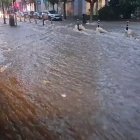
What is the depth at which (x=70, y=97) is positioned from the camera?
34.2ft

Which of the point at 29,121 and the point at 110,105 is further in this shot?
the point at 110,105

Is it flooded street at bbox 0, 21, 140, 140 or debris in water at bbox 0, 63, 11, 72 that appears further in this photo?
debris in water at bbox 0, 63, 11, 72

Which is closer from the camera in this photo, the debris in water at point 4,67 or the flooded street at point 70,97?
the flooded street at point 70,97

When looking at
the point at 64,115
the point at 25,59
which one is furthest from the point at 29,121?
the point at 25,59

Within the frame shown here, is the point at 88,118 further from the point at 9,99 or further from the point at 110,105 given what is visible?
the point at 9,99

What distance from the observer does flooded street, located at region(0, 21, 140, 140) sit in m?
7.86

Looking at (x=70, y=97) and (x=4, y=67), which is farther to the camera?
(x=4, y=67)

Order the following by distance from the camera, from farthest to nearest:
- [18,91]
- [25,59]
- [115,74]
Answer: [25,59] < [115,74] < [18,91]

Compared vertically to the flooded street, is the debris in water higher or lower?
lower

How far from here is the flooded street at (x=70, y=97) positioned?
7.86 m

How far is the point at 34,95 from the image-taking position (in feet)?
35.7

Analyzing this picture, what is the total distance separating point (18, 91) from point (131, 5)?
43.9 metres

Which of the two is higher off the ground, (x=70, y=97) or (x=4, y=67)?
(x=70, y=97)

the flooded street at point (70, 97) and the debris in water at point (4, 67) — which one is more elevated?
the flooded street at point (70, 97)
